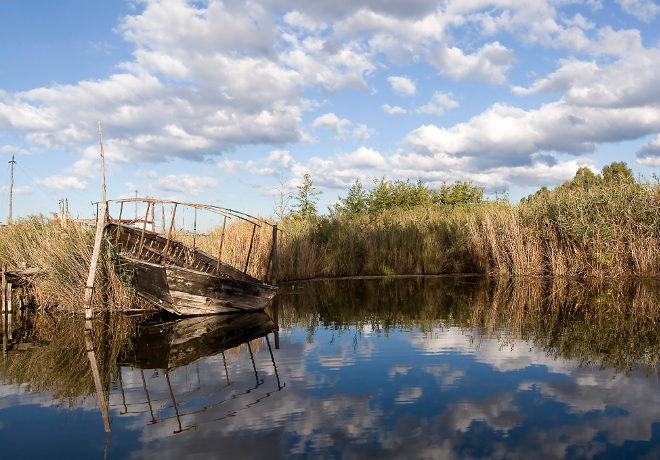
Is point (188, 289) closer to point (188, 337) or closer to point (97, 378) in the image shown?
point (188, 337)

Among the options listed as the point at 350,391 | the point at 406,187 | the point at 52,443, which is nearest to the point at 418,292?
the point at 350,391

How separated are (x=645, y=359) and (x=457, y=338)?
281 centimetres

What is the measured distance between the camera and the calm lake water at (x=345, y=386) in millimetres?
5117

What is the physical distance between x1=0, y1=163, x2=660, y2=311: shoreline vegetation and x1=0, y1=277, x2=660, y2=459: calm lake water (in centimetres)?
121

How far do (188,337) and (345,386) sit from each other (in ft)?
13.8

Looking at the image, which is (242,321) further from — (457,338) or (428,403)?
(428,403)

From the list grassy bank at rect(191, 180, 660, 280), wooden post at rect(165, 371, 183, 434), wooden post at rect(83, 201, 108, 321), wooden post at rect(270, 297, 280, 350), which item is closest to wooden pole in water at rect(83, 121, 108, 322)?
wooden post at rect(83, 201, 108, 321)

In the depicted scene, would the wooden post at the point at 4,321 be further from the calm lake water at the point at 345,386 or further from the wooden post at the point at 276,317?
the wooden post at the point at 276,317

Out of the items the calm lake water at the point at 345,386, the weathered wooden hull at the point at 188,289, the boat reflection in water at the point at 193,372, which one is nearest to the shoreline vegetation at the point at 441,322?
the calm lake water at the point at 345,386

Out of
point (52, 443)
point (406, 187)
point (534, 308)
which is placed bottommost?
point (52, 443)

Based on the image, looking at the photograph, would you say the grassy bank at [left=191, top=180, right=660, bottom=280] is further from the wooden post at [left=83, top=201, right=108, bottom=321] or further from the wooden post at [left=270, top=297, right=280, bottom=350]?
the wooden post at [left=83, top=201, right=108, bottom=321]

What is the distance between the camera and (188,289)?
11.8 m

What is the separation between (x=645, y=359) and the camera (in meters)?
7.91

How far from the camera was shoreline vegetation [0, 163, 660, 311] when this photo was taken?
40.4ft
